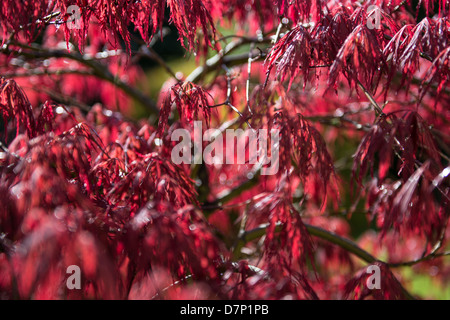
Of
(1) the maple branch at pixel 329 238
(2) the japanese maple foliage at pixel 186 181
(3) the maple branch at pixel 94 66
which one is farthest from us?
(3) the maple branch at pixel 94 66

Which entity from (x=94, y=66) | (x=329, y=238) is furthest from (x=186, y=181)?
(x=94, y=66)

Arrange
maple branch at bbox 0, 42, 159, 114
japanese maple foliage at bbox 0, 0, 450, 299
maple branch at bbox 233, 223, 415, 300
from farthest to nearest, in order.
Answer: maple branch at bbox 0, 42, 159, 114 < maple branch at bbox 233, 223, 415, 300 < japanese maple foliage at bbox 0, 0, 450, 299

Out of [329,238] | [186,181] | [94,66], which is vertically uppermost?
[94,66]

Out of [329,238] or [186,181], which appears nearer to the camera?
[186,181]

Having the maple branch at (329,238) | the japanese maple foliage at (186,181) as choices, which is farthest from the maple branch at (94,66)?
the maple branch at (329,238)

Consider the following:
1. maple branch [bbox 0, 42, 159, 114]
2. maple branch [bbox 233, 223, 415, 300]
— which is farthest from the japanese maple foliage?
maple branch [bbox 0, 42, 159, 114]

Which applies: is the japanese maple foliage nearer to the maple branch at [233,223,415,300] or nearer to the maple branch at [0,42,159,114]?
the maple branch at [233,223,415,300]

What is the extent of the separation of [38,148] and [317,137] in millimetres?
805

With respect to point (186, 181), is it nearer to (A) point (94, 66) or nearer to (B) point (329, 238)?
(B) point (329, 238)

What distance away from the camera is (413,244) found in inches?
140

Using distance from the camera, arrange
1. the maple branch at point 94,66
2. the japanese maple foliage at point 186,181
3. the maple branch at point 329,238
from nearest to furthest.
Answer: the japanese maple foliage at point 186,181, the maple branch at point 329,238, the maple branch at point 94,66

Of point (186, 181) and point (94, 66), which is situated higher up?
point (94, 66)

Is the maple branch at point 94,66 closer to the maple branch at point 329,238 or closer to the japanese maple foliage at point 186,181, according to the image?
the japanese maple foliage at point 186,181

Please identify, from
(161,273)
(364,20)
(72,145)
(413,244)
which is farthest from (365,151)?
(413,244)
